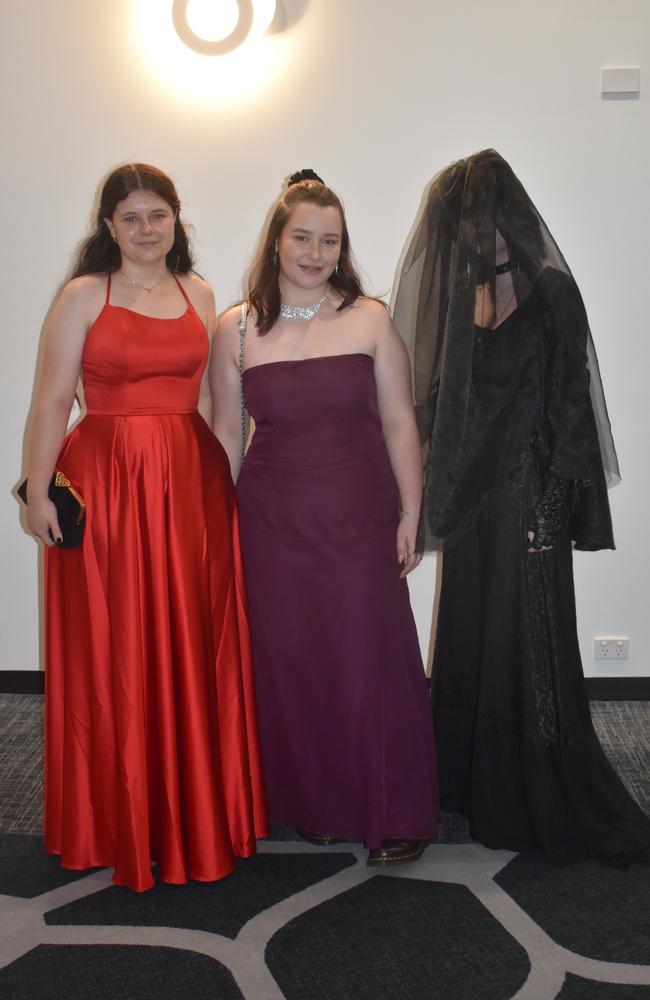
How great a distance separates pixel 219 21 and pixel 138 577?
6.92 feet

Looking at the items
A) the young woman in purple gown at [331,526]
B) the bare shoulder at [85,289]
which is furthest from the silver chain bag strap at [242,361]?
the bare shoulder at [85,289]

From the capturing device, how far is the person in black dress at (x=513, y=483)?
2.13 metres

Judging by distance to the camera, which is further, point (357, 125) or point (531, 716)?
point (357, 125)

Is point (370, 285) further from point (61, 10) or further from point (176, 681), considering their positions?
point (176, 681)

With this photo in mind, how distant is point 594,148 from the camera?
3197mm

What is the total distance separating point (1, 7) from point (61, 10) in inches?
8.5

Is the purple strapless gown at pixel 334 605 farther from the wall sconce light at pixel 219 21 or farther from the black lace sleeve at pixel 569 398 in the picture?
the wall sconce light at pixel 219 21

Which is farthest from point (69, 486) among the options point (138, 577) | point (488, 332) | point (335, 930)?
point (335, 930)

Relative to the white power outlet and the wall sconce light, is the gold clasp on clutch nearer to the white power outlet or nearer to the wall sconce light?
the wall sconce light

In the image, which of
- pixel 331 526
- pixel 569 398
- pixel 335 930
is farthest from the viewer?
pixel 331 526

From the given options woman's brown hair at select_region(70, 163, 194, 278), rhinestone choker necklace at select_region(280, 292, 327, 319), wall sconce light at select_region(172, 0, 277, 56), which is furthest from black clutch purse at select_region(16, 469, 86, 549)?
wall sconce light at select_region(172, 0, 277, 56)

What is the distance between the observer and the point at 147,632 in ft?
7.20

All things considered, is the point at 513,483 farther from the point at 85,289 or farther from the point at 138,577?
the point at 85,289

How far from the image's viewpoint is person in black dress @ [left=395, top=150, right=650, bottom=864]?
2.13 metres
